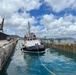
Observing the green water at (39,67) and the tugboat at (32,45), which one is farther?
the tugboat at (32,45)

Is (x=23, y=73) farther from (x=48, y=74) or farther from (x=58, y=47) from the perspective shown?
(x=58, y=47)

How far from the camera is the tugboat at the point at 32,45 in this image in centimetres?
4983

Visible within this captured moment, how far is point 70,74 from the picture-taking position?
23656mm

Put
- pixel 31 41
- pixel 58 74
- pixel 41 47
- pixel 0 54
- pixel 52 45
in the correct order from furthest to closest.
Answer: pixel 52 45, pixel 31 41, pixel 41 47, pixel 58 74, pixel 0 54

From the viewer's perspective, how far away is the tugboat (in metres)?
49.8

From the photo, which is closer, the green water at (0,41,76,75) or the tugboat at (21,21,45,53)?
the green water at (0,41,76,75)

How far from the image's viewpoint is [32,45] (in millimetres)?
53938

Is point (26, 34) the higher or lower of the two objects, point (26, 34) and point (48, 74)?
the higher

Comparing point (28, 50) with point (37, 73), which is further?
point (28, 50)

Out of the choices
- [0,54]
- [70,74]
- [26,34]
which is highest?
[26,34]

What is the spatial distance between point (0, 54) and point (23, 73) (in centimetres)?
447

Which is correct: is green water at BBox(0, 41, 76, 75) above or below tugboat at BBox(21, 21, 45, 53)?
below

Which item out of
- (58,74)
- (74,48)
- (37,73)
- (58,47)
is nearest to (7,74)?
(37,73)

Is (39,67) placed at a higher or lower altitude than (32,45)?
lower
